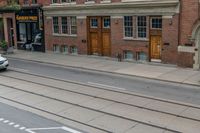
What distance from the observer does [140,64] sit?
2347 centimetres

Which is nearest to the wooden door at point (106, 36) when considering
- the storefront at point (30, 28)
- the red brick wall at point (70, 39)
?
the red brick wall at point (70, 39)

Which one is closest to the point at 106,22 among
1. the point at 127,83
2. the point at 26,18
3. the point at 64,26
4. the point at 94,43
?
the point at 94,43

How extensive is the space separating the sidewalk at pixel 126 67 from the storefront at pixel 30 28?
312 centimetres

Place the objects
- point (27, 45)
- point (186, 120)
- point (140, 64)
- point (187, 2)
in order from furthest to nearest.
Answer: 1. point (27, 45)
2. point (140, 64)
3. point (187, 2)
4. point (186, 120)

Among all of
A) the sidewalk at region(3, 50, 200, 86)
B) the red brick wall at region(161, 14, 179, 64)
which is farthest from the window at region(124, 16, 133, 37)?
the red brick wall at region(161, 14, 179, 64)

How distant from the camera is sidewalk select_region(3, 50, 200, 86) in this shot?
18978 mm

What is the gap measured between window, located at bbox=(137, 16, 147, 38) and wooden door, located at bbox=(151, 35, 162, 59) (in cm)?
83

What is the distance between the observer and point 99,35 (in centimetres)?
2670

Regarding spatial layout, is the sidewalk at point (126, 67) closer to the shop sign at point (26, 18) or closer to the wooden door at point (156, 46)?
the wooden door at point (156, 46)

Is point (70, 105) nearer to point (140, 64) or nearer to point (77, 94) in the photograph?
point (77, 94)

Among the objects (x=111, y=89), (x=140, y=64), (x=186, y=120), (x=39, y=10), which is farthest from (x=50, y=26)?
(x=186, y=120)

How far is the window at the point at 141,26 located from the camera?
76.6ft

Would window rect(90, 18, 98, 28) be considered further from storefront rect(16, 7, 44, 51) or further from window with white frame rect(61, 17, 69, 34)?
storefront rect(16, 7, 44, 51)

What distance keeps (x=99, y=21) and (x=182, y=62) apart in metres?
8.47
